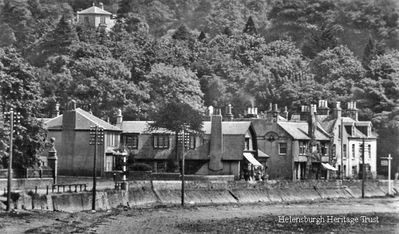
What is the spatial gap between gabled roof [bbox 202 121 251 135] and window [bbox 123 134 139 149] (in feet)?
21.2

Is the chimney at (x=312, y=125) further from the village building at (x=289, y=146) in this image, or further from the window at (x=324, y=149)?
the window at (x=324, y=149)

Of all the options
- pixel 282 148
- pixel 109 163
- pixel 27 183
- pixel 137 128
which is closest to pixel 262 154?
pixel 282 148

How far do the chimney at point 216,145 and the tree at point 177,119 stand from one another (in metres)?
1.30

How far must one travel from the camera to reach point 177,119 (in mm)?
108125

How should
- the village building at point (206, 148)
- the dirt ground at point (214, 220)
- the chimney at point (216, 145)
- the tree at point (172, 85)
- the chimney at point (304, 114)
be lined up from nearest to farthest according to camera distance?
the dirt ground at point (214, 220) < the chimney at point (216, 145) < the village building at point (206, 148) < the chimney at point (304, 114) < the tree at point (172, 85)

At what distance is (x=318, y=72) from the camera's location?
604ft

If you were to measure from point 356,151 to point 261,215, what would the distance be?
174 feet

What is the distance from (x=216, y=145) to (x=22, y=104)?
27.0 meters

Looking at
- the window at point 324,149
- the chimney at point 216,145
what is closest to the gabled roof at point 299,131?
the window at point 324,149

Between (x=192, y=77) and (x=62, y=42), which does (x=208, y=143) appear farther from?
(x=62, y=42)

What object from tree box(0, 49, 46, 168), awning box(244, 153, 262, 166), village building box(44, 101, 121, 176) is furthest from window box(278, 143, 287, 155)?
tree box(0, 49, 46, 168)

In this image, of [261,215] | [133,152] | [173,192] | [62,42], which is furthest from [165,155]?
[62,42]

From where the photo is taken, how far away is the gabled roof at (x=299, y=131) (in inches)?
4592

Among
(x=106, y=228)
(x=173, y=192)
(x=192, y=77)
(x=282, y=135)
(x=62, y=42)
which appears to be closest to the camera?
(x=106, y=228)
